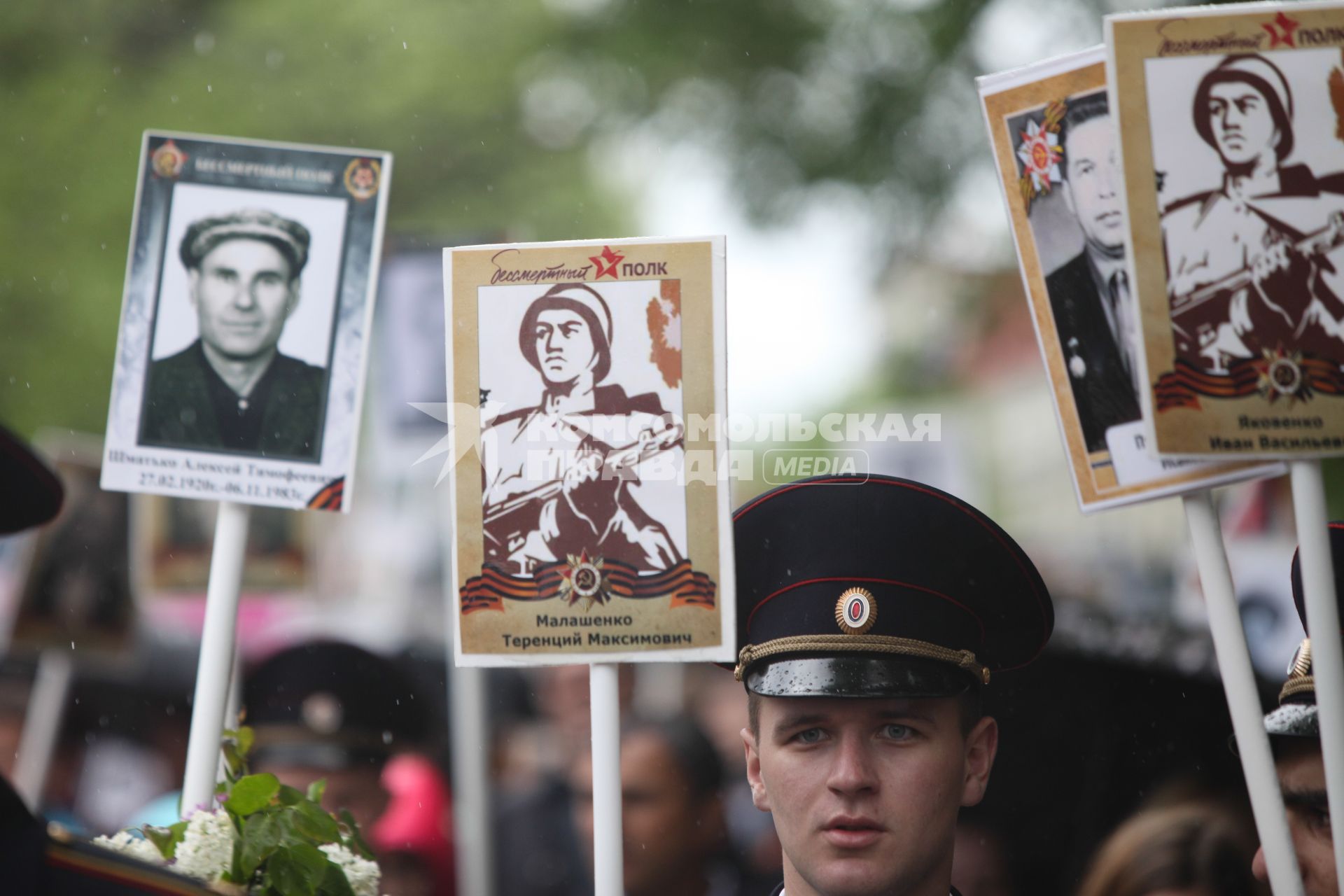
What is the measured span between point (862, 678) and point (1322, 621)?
706 mm

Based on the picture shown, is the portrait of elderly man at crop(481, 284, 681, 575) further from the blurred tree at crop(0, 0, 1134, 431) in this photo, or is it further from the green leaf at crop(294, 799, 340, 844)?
the blurred tree at crop(0, 0, 1134, 431)

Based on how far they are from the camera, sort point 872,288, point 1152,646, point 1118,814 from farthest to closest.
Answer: point 872,288
point 1152,646
point 1118,814

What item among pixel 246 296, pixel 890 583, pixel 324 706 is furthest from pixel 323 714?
pixel 890 583

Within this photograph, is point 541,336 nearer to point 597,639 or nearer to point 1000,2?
point 597,639

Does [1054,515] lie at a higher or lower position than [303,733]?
higher

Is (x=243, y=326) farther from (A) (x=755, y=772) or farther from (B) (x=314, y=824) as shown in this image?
(A) (x=755, y=772)

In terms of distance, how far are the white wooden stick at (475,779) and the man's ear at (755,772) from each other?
Result: 2.29 meters

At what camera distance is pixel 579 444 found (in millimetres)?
2439

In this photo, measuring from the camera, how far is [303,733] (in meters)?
4.60

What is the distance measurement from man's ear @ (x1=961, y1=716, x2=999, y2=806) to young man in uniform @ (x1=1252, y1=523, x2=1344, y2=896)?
1.57 ft

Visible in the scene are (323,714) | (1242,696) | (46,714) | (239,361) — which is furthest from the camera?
(46,714)

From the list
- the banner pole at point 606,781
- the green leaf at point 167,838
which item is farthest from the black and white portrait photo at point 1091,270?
the green leaf at point 167,838

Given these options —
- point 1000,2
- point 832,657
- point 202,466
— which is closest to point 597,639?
point 832,657

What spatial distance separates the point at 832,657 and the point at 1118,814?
7.24 feet
